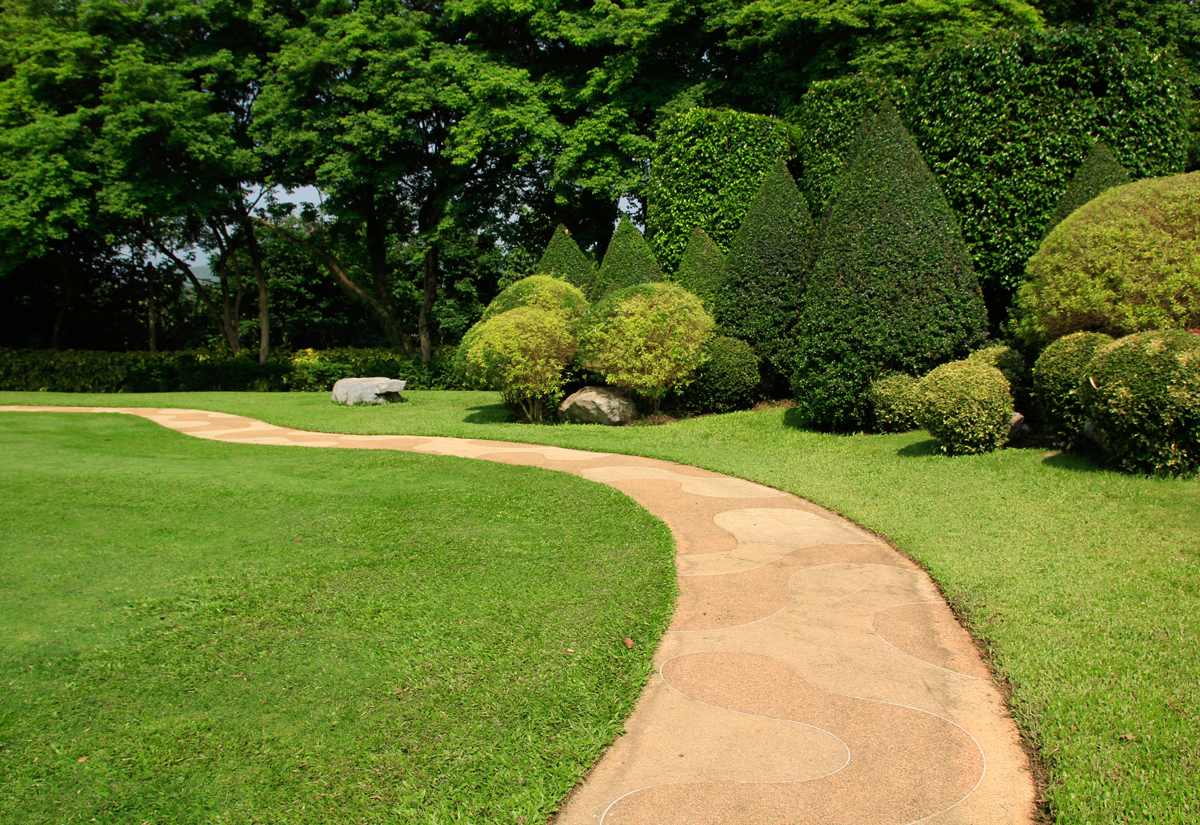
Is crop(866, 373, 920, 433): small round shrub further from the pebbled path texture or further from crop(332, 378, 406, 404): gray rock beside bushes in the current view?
crop(332, 378, 406, 404): gray rock beside bushes

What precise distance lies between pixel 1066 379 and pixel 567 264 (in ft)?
33.4

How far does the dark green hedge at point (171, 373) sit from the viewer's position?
68.4ft

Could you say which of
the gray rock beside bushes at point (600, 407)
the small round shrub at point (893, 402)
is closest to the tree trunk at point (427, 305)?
the gray rock beside bushes at point (600, 407)

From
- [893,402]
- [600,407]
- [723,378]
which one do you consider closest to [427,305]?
[600,407]

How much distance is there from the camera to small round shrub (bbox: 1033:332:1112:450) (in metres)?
7.14

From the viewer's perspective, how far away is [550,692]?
120 inches

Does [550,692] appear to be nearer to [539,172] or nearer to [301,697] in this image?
[301,697]

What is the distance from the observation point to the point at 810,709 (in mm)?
2967

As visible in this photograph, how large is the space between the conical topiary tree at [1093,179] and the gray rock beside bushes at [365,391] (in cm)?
1234

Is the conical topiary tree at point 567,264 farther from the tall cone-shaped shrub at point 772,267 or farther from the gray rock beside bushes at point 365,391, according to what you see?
the gray rock beside bushes at point 365,391

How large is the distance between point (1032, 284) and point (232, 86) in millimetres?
23628

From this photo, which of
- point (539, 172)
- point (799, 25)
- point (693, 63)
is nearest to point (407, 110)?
point (539, 172)

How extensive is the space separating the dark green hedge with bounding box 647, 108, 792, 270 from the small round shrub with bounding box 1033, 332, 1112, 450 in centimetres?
778

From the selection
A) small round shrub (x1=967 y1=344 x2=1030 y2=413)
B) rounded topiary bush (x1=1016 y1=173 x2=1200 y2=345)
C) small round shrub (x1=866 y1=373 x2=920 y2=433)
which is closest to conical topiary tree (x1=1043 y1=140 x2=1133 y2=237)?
rounded topiary bush (x1=1016 y1=173 x2=1200 y2=345)
